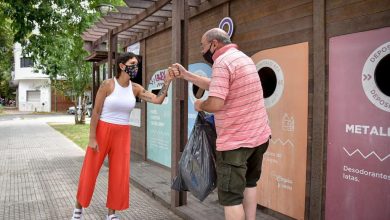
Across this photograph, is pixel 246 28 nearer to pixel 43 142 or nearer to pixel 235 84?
pixel 235 84

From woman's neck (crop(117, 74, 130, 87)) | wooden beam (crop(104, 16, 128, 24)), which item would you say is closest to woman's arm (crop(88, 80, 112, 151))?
woman's neck (crop(117, 74, 130, 87))

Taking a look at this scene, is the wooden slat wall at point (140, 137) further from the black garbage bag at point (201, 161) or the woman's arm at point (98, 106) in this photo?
the black garbage bag at point (201, 161)

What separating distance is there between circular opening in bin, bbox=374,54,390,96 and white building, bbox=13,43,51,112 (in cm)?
4573

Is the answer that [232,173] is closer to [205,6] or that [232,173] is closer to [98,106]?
[98,106]

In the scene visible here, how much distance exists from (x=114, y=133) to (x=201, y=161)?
119cm

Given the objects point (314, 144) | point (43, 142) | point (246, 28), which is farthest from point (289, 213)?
point (43, 142)

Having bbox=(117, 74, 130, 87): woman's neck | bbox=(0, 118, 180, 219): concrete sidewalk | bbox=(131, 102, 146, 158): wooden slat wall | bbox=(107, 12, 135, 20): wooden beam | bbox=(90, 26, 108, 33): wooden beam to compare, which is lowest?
bbox=(0, 118, 180, 219): concrete sidewalk

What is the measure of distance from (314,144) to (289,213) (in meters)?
0.92

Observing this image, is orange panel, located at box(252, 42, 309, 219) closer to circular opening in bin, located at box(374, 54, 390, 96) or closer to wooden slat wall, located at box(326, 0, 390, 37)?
wooden slat wall, located at box(326, 0, 390, 37)

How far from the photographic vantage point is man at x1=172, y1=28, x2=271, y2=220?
2.97 m

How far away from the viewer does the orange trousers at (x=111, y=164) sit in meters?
4.14

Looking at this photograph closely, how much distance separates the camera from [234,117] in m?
3.05

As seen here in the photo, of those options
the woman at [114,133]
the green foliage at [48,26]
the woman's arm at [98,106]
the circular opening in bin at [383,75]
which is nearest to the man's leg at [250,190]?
the circular opening in bin at [383,75]

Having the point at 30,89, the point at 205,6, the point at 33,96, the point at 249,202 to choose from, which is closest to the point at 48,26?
the point at 205,6
